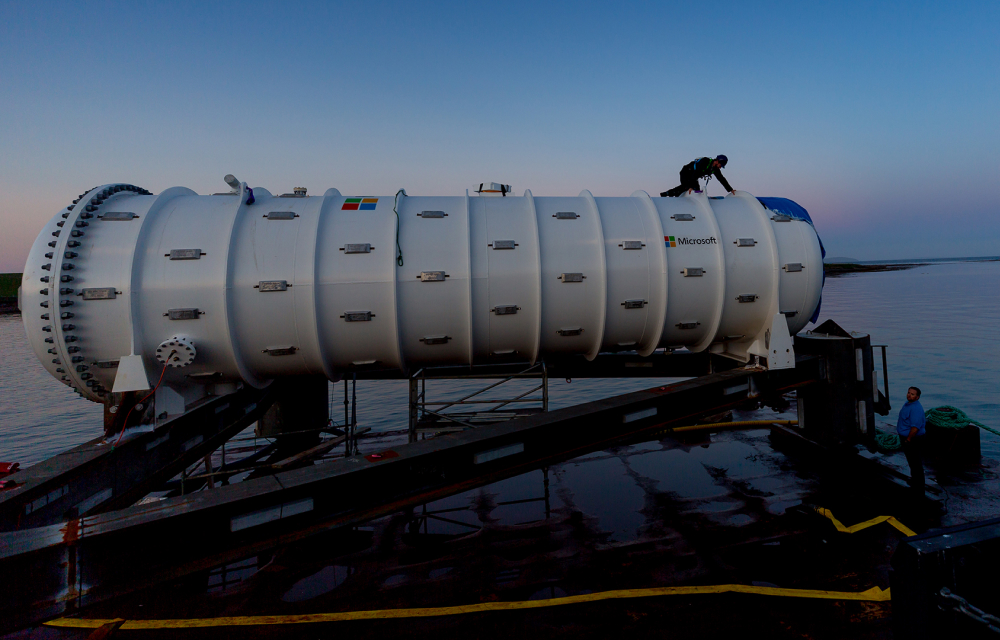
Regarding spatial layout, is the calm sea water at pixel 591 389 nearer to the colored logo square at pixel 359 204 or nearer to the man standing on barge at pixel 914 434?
the man standing on barge at pixel 914 434

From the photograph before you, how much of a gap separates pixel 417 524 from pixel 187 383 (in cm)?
409

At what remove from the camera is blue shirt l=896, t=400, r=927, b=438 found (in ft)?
25.8

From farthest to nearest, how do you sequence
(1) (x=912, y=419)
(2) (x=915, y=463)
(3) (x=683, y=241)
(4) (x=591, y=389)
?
(4) (x=591, y=389) < (1) (x=912, y=419) < (2) (x=915, y=463) < (3) (x=683, y=241)

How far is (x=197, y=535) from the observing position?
12.5ft

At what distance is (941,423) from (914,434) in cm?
293

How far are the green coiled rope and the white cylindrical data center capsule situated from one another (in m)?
4.86

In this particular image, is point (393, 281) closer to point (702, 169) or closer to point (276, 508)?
point (276, 508)

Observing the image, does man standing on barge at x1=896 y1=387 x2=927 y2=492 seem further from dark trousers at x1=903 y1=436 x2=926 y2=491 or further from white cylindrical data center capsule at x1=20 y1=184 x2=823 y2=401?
white cylindrical data center capsule at x1=20 y1=184 x2=823 y2=401

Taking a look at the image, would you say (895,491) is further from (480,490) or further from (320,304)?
(320,304)

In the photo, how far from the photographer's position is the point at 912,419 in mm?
7906

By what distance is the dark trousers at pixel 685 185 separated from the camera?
311 inches

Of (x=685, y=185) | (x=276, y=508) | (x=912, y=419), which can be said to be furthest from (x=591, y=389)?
(x=276, y=508)

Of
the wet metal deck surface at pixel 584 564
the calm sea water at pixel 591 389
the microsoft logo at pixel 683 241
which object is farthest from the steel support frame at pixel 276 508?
the calm sea water at pixel 591 389

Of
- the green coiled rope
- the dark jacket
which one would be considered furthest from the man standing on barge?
the dark jacket
